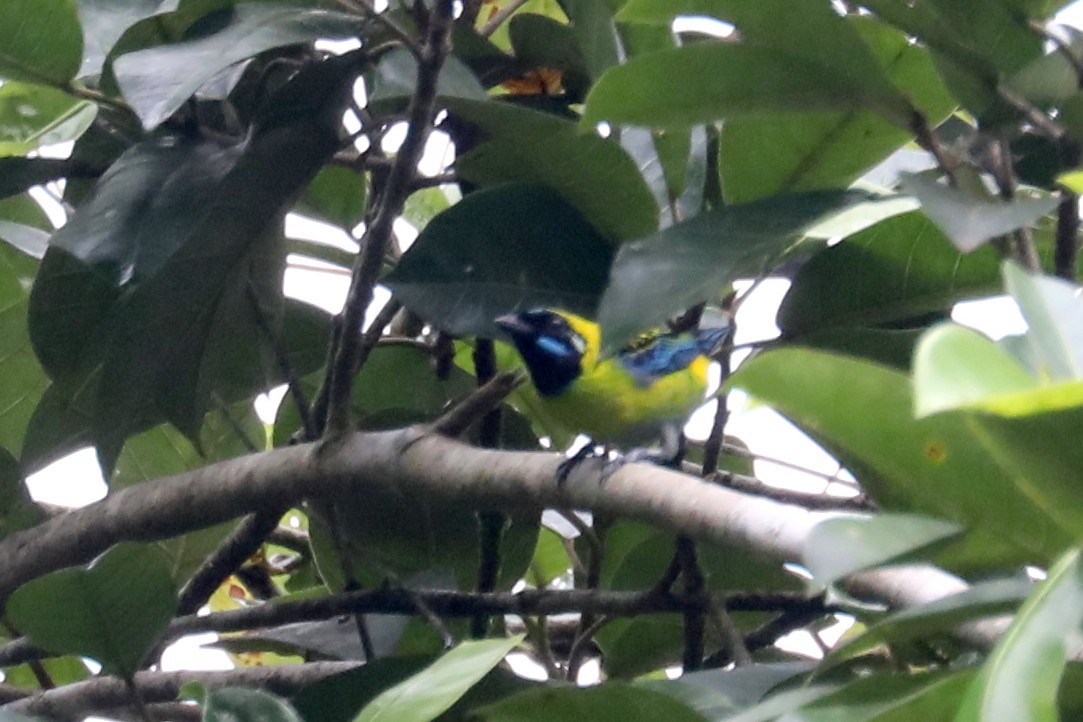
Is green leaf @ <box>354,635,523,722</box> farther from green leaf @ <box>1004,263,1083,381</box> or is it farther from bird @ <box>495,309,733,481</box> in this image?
bird @ <box>495,309,733,481</box>

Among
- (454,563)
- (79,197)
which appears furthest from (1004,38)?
(79,197)

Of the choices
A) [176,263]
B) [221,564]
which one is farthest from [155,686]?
[176,263]

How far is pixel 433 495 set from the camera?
107 centimetres

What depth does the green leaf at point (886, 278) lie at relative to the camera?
1094 mm

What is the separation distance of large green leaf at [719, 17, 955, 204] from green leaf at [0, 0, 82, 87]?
0.59 meters

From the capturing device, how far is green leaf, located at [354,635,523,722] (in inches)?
28.4

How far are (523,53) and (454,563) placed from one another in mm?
565

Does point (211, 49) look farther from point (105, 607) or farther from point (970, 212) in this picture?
point (970, 212)

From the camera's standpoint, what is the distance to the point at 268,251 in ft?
4.48

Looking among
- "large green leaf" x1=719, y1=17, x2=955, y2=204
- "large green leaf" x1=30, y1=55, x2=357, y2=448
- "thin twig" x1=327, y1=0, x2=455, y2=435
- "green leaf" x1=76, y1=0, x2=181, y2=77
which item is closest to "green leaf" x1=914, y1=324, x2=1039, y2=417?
"thin twig" x1=327, y1=0, x2=455, y2=435

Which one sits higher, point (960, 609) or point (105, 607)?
point (105, 607)

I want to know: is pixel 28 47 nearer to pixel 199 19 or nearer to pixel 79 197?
pixel 199 19

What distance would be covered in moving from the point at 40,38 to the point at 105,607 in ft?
1.65

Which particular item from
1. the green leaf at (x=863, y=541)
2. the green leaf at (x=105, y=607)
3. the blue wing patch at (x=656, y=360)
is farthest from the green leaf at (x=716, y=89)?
the blue wing patch at (x=656, y=360)
